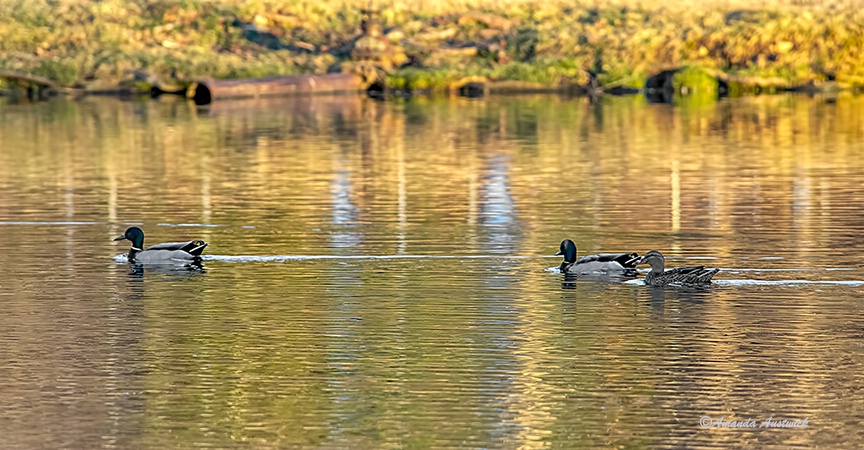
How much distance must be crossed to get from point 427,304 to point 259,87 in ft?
164

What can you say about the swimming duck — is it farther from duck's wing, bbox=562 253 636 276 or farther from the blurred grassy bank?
the blurred grassy bank

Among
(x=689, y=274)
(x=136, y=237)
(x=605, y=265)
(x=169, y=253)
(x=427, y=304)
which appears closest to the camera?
(x=427, y=304)

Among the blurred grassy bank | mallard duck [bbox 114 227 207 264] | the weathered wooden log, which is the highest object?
the blurred grassy bank

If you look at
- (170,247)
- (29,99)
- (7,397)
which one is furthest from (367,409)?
(29,99)

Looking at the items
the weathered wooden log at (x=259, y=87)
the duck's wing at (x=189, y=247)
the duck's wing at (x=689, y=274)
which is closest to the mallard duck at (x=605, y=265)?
the duck's wing at (x=689, y=274)

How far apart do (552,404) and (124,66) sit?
62.4 meters

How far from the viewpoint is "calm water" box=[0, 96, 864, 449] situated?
1495 centimetres

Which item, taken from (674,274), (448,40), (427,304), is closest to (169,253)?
(427,304)

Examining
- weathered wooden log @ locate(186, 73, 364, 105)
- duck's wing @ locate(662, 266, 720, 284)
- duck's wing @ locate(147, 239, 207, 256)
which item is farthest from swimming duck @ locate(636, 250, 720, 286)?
weathered wooden log @ locate(186, 73, 364, 105)

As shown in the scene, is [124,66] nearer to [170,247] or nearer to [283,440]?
[170,247]

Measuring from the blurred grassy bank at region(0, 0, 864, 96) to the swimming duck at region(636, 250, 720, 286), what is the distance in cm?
5340

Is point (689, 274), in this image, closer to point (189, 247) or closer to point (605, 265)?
point (605, 265)

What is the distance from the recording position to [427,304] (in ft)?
67.3

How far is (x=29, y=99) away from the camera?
68438mm
